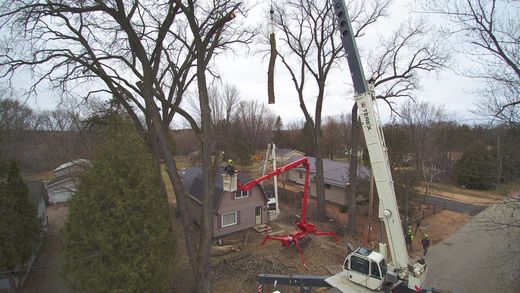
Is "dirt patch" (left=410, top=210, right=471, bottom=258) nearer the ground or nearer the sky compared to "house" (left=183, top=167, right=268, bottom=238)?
nearer the ground

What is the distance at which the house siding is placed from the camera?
16250mm

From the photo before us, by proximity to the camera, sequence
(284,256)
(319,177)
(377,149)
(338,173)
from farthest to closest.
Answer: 1. (338,173)
2. (319,177)
3. (284,256)
4. (377,149)

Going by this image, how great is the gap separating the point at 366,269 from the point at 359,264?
231 mm

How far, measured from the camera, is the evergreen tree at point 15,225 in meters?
10.5

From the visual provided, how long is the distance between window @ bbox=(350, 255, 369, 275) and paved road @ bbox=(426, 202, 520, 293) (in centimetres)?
497

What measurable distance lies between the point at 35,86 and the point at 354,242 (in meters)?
16.7

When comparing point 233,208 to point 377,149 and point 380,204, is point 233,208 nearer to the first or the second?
point 380,204

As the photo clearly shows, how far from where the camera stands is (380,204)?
7.69 metres

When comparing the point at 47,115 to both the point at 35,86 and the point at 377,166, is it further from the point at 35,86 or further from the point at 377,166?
the point at 377,166

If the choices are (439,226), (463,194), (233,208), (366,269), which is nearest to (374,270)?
(366,269)

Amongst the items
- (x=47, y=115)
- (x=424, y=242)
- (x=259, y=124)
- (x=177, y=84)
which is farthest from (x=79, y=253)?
(x=259, y=124)

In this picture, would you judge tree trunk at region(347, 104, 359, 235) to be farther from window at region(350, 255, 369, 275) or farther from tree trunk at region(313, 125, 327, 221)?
window at region(350, 255, 369, 275)

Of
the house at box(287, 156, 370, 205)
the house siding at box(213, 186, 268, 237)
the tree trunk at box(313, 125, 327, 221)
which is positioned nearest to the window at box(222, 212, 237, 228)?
the house siding at box(213, 186, 268, 237)

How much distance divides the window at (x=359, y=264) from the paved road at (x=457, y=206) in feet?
72.6
